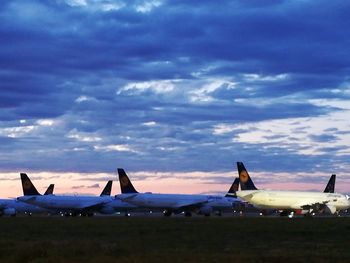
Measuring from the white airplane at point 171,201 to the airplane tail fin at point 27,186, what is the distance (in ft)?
48.2

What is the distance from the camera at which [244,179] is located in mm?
115812

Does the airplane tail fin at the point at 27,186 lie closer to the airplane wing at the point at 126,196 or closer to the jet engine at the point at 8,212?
the jet engine at the point at 8,212

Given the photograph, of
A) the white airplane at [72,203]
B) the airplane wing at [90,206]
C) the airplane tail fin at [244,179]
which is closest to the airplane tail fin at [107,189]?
the white airplane at [72,203]

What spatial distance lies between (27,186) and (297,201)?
148 feet

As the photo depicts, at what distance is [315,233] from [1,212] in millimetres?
80924

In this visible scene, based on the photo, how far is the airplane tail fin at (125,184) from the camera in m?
118

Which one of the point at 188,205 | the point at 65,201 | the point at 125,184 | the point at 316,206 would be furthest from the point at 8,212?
the point at 316,206

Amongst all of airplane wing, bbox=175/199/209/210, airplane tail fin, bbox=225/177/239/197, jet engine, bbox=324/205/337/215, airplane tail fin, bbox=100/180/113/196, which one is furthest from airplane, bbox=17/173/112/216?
jet engine, bbox=324/205/337/215

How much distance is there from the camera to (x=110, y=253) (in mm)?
29328

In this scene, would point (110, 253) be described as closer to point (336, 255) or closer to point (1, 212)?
point (336, 255)

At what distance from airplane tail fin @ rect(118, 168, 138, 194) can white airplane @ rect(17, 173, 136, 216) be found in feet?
8.23

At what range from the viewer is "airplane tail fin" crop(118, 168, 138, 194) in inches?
4641

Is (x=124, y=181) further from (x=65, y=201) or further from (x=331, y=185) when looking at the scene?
(x=331, y=185)

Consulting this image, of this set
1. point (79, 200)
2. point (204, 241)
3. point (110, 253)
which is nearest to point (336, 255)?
point (110, 253)
